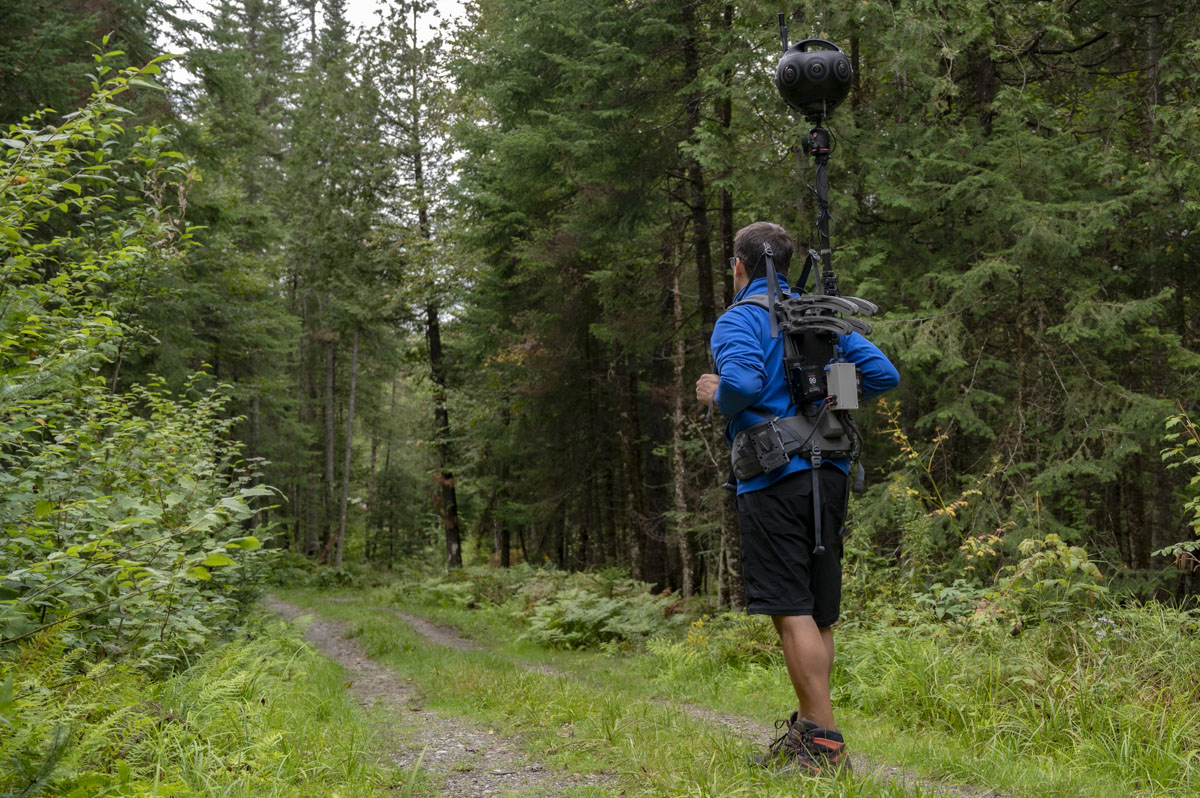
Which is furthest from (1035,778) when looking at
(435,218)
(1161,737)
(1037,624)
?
(435,218)

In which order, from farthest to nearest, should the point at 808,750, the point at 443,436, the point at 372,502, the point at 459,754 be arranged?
the point at 372,502 → the point at 443,436 → the point at 459,754 → the point at 808,750

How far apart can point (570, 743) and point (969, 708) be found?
7.58 ft

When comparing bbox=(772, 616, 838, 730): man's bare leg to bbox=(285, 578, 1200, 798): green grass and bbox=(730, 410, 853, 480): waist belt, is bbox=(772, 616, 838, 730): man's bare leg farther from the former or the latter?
bbox=(730, 410, 853, 480): waist belt

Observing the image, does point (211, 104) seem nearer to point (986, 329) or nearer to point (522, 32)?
point (522, 32)

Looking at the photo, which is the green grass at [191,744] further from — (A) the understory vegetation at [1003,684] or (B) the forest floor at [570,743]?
(A) the understory vegetation at [1003,684]

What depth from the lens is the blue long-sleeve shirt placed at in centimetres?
352

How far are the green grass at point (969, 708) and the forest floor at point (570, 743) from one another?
0.02 m

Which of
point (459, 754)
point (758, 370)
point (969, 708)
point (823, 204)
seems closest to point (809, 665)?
point (758, 370)

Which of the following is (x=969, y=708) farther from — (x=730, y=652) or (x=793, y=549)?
(x=730, y=652)

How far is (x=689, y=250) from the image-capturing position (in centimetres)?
1297

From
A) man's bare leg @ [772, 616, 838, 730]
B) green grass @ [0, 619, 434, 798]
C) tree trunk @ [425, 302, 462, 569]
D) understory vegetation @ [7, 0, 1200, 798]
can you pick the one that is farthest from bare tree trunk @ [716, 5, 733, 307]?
tree trunk @ [425, 302, 462, 569]

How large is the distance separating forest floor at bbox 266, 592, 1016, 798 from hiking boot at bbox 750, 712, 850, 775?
0.09 m

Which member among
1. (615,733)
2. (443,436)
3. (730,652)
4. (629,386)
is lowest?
(730,652)

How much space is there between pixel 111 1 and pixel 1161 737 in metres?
16.3
